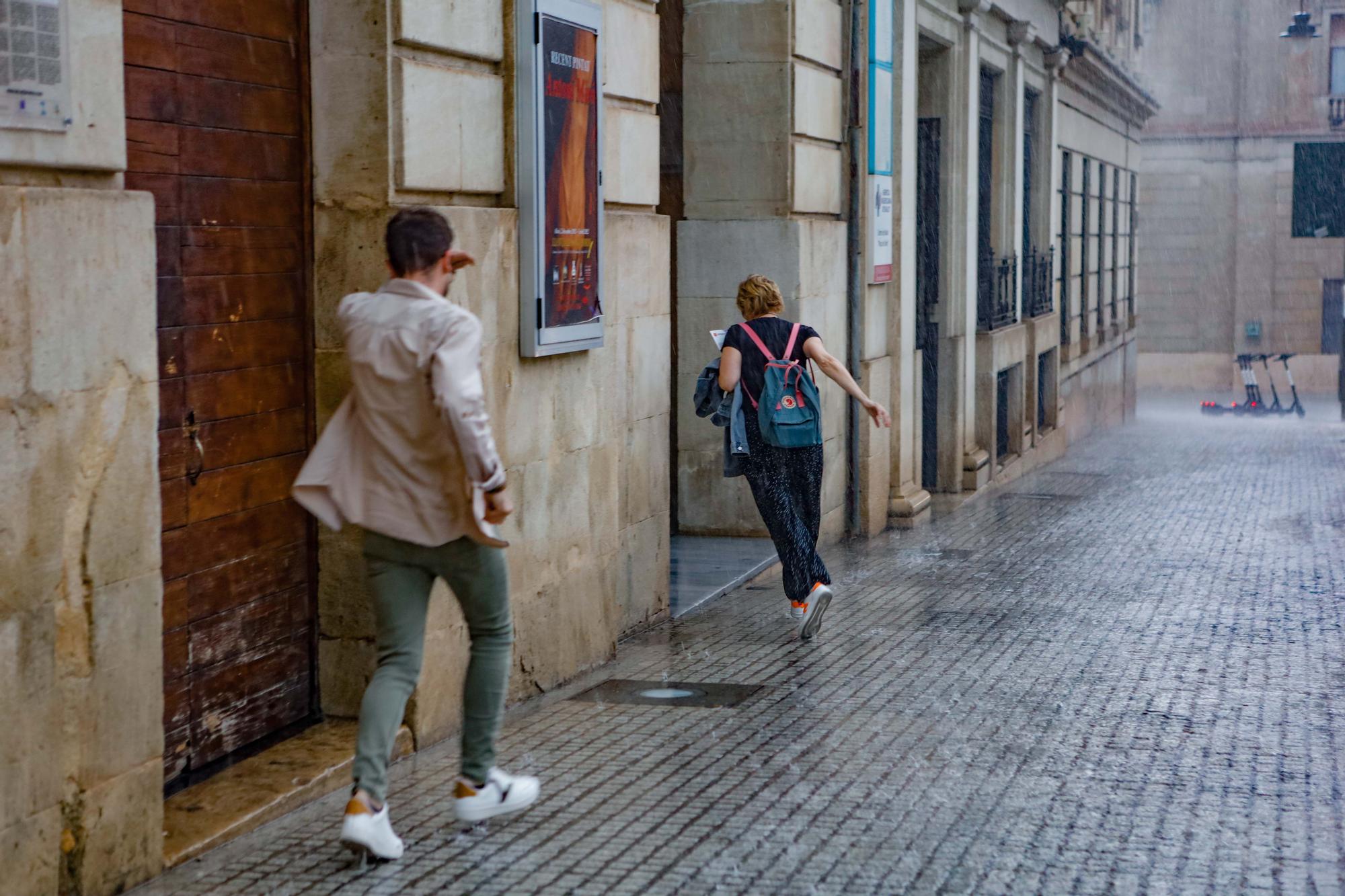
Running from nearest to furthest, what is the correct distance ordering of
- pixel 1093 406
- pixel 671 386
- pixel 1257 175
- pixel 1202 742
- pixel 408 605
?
pixel 408 605 → pixel 1202 742 → pixel 671 386 → pixel 1093 406 → pixel 1257 175

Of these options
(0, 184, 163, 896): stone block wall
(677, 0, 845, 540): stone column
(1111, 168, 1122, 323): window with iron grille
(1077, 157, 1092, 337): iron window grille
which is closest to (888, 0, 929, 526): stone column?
(677, 0, 845, 540): stone column

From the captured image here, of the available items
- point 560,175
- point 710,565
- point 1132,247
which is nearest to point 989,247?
point 710,565

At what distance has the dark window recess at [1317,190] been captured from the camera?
42.9 metres

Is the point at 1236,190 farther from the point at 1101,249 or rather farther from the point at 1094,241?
the point at 1094,241

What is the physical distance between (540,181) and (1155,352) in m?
40.4

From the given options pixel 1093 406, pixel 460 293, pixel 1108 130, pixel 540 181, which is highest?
pixel 1108 130

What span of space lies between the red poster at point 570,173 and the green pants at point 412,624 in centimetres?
218

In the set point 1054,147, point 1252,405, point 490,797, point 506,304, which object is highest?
point 1054,147

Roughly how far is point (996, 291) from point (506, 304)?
39.1 feet

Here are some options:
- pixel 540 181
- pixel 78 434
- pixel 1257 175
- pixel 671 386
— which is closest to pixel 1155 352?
pixel 1257 175

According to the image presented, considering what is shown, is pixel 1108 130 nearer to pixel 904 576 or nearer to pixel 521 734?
pixel 904 576

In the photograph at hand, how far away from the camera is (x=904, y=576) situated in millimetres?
10578

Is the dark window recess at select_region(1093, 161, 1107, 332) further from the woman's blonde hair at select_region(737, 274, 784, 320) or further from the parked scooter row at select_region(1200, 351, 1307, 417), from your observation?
the woman's blonde hair at select_region(737, 274, 784, 320)

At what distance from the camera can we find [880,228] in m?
12.9
